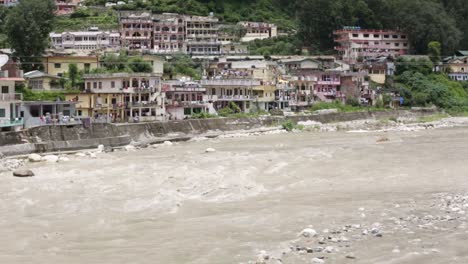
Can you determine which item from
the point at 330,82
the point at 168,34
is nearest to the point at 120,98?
the point at 330,82

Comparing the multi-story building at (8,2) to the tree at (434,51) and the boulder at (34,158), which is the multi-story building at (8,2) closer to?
the tree at (434,51)

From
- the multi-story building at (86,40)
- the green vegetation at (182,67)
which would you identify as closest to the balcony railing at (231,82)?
the green vegetation at (182,67)

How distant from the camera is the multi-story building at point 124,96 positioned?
47.0m

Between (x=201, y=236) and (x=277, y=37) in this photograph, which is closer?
(x=201, y=236)

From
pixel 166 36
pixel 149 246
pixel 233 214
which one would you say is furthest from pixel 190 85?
pixel 149 246

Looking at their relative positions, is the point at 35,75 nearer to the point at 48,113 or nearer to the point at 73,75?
the point at 73,75

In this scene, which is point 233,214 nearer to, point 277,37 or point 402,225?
point 402,225

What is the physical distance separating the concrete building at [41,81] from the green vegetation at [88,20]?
2744 cm

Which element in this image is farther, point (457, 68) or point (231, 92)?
point (457, 68)

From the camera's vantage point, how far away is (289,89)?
61625mm

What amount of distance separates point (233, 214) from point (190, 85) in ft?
111

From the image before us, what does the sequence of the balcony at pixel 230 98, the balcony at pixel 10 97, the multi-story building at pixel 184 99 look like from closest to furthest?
the balcony at pixel 10 97, the multi-story building at pixel 184 99, the balcony at pixel 230 98

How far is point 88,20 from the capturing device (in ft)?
265

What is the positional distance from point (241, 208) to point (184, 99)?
32210mm
